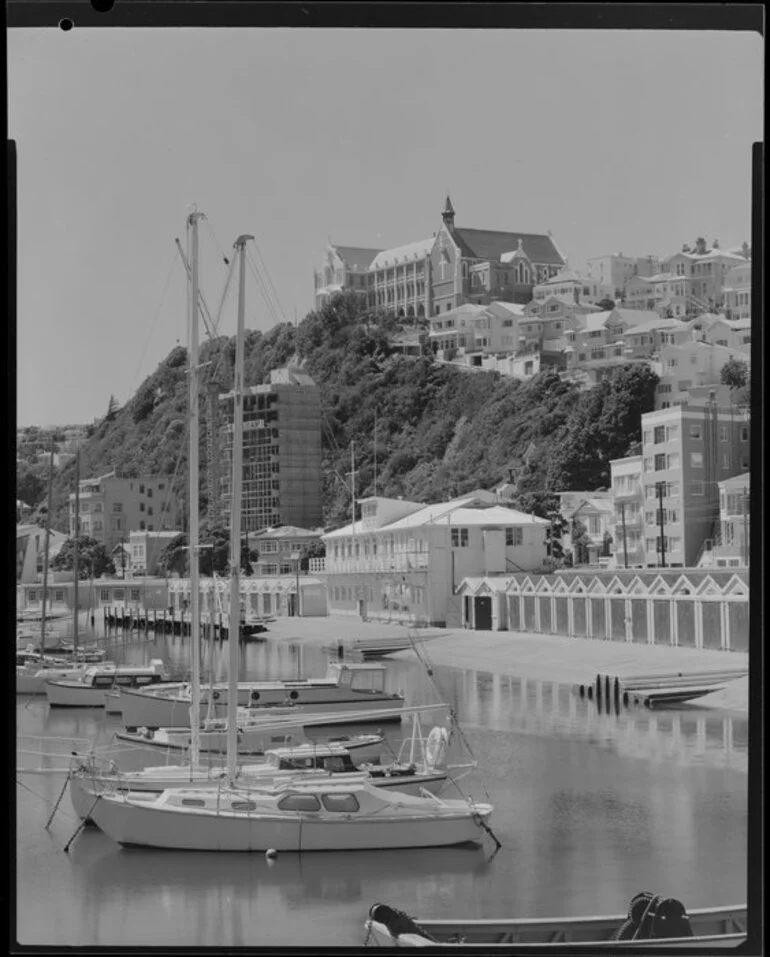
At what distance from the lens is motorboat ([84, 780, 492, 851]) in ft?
19.0

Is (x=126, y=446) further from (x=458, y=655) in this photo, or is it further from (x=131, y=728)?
(x=458, y=655)

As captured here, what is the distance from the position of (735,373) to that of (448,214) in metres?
5.83

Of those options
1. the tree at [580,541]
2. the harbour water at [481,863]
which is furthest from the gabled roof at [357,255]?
the tree at [580,541]

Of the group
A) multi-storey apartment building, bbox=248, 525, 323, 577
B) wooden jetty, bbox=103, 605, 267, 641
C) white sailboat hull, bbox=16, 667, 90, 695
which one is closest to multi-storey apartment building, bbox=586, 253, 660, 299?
multi-storey apartment building, bbox=248, 525, 323, 577

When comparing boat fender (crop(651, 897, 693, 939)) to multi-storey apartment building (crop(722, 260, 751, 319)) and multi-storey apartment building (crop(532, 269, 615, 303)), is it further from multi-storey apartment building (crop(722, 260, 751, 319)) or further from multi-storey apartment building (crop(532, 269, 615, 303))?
multi-storey apartment building (crop(722, 260, 751, 319))

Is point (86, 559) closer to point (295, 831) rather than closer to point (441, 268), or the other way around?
point (441, 268)

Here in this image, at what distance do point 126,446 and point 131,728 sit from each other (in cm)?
366

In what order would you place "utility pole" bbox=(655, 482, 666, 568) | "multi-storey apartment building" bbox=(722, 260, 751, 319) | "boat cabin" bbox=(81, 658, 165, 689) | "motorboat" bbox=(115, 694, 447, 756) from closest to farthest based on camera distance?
"motorboat" bbox=(115, 694, 447, 756) → "boat cabin" bbox=(81, 658, 165, 689) → "multi-storey apartment building" bbox=(722, 260, 751, 319) → "utility pole" bbox=(655, 482, 666, 568)

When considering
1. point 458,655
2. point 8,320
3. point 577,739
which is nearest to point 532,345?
point 458,655

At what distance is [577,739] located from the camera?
9.31 metres

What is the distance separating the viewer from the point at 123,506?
9680 millimetres

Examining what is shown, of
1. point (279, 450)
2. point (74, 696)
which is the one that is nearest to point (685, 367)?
point (279, 450)

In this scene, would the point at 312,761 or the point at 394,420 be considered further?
the point at 394,420

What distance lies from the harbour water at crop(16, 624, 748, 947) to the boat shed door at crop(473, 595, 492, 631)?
575 cm
